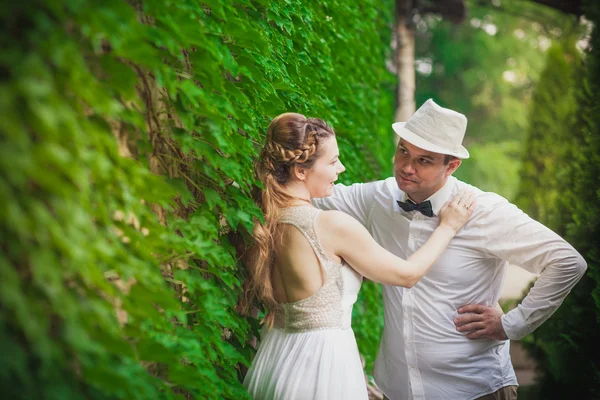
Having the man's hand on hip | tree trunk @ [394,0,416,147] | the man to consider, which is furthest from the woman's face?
tree trunk @ [394,0,416,147]

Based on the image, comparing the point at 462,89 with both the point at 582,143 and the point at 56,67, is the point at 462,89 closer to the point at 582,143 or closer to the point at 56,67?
the point at 582,143

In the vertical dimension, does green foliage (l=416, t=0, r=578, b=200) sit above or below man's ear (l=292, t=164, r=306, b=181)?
below

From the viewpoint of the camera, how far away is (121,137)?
196 cm

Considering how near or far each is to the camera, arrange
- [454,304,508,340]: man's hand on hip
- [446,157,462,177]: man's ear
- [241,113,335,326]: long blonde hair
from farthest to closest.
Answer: [446,157,462,177]: man's ear, [454,304,508,340]: man's hand on hip, [241,113,335,326]: long blonde hair

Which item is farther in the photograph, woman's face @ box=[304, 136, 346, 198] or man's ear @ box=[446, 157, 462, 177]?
man's ear @ box=[446, 157, 462, 177]

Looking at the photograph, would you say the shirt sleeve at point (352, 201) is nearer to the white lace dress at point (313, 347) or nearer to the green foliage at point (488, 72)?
the white lace dress at point (313, 347)

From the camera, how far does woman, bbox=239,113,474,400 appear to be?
8.82ft

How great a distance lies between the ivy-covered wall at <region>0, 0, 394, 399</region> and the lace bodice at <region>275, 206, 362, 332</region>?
20 cm

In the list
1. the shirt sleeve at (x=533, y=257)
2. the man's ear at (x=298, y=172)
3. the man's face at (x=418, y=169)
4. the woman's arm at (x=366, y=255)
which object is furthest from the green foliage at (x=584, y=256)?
the man's ear at (x=298, y=172)

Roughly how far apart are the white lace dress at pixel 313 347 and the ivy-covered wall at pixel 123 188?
0.54 feet

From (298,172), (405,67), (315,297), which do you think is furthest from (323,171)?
(405,67)

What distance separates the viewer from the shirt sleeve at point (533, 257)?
3.13 m

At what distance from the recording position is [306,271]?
106 inches

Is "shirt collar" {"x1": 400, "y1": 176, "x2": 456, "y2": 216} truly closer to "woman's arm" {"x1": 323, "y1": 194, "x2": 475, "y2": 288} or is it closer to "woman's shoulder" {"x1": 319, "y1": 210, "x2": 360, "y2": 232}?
"woman's arm" {"x1": 323, "y1": 194, "x2": 475, "y2": 288}
